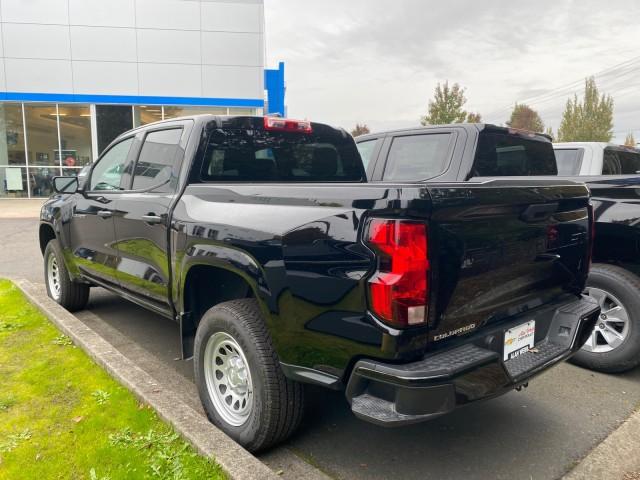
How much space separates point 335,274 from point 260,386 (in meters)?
0.83

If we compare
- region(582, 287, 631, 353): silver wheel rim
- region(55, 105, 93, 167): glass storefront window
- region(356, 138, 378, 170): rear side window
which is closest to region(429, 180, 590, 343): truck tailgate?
region(582, 287, 631, 353): silver wheel rim

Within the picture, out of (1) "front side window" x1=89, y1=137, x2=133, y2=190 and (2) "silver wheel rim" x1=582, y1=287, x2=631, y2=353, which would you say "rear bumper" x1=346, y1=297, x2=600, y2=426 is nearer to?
(2) "silver wheel rim" x1=582, y1=287, x2=631, y2=353

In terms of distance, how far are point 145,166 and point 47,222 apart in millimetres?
2227

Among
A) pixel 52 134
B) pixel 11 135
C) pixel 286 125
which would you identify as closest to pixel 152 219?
pixel 286 125

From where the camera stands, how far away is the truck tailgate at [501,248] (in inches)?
85.3

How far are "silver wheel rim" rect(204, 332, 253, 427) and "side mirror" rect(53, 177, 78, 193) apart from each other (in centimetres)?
279

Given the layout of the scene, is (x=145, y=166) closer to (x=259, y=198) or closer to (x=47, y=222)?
(x=259, y=198)

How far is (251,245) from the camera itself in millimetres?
2631

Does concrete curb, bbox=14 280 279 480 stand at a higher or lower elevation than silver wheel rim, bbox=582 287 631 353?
lower

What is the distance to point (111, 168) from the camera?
14.9 ft

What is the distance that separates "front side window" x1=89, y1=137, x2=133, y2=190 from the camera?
4.32 m

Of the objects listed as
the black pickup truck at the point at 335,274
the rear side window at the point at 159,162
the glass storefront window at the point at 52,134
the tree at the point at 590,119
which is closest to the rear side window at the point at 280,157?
the black pickup truck at the point at 335,274

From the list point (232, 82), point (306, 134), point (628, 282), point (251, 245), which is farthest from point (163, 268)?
point (232, 82)

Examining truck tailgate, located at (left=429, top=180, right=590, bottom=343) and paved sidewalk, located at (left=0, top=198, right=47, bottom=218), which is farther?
paved sidewalk, located at (left=0, top=198, right=47, bottom=218)
